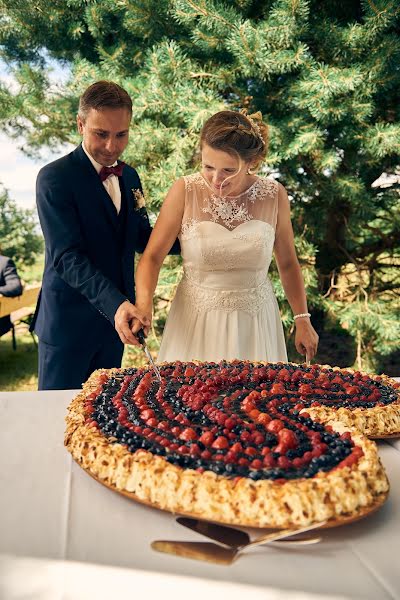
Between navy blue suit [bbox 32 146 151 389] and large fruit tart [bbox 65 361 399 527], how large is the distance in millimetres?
697

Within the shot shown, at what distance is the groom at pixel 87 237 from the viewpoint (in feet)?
7.57

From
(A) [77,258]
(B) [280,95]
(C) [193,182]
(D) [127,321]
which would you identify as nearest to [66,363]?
(A) [77,258]

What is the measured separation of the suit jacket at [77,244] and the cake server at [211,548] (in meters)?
1.35

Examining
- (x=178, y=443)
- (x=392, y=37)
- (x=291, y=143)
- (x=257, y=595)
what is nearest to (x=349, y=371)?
(x=178, y=443)

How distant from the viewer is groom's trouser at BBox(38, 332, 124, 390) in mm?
2541

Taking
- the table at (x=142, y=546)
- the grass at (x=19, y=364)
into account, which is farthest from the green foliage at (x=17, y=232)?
the table at (x=142, y=546)

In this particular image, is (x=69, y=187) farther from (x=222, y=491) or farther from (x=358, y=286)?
(x=358, y=286)

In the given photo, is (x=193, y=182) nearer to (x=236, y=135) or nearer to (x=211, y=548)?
(x=236, y=135)

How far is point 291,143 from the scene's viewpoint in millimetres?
3633

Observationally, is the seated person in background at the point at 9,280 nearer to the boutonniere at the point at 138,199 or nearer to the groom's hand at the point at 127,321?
the boutonniere at the point at 138,199

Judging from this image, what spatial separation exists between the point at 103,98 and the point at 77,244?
54 cm

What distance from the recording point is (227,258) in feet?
8.41

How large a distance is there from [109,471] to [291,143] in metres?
2.79

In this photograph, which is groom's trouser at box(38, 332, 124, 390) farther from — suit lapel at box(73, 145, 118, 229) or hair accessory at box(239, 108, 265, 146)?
hair accessory at box(239, 108, 265, 146)
